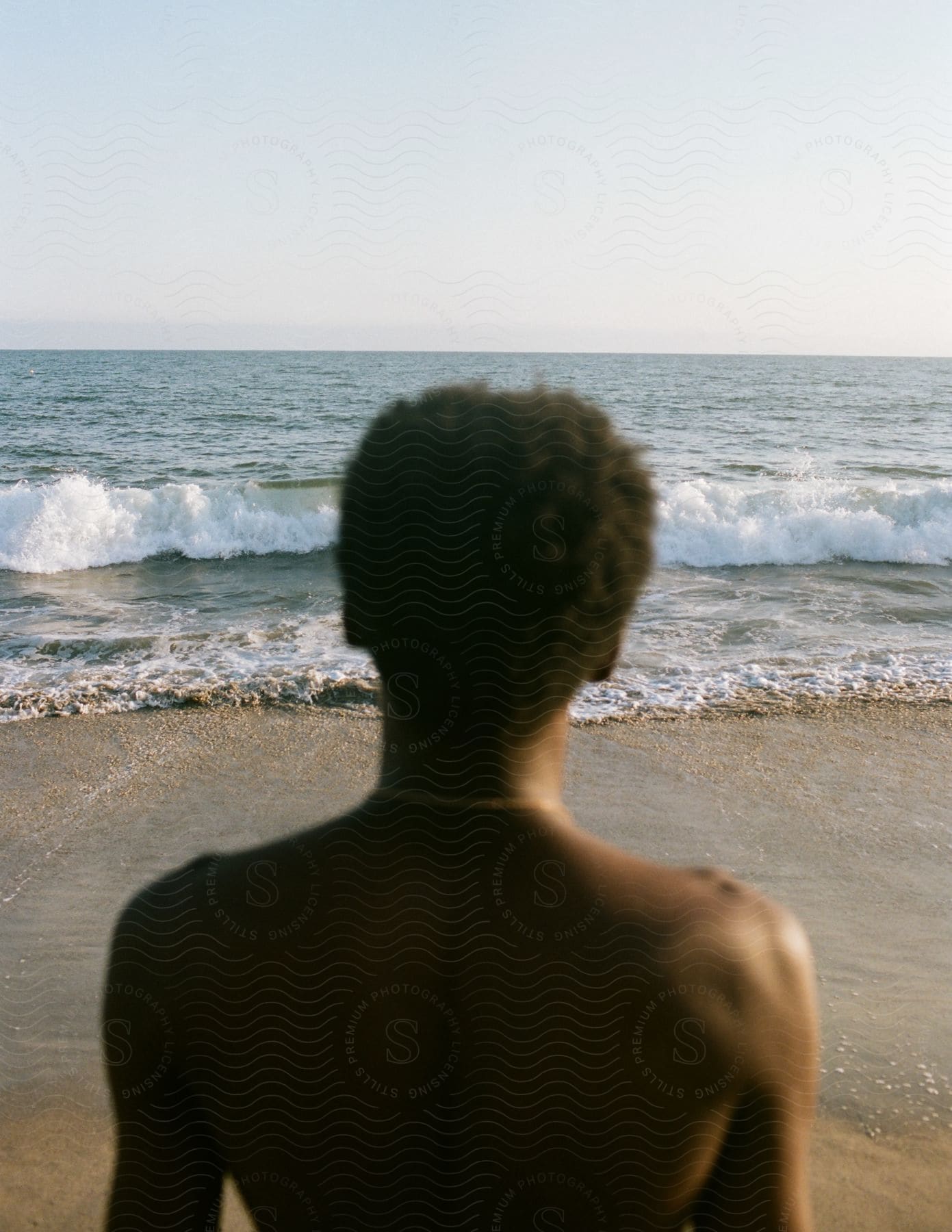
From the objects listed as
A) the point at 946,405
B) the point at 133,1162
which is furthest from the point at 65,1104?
the point at 946,405

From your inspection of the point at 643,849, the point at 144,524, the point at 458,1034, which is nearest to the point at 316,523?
the point at 144,524

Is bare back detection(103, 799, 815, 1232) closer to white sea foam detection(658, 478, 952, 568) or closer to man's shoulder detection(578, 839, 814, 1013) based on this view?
man's shoulder detection(578, 839, 814, 1013)

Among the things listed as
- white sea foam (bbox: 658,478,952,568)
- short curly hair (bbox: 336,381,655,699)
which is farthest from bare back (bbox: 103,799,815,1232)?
white sea foam (bbox: 658,478,952,568)

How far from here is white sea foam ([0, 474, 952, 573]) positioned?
941cm

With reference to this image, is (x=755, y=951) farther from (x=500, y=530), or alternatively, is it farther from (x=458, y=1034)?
(x=500, y=530)

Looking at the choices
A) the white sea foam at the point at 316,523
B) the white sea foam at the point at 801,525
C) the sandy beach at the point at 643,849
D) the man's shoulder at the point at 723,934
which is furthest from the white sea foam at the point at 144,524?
the man's shoulder at the point at 723,934

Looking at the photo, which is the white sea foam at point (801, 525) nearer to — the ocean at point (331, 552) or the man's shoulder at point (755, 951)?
the ocean at point (331, 552)

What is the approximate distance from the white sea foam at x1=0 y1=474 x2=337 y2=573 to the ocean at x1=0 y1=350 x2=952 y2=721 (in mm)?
32

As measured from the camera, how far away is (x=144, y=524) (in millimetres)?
10422

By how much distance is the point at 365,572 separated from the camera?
0.76m

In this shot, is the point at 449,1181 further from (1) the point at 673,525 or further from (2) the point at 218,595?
(1) the point at 673,525

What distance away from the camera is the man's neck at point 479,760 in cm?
74

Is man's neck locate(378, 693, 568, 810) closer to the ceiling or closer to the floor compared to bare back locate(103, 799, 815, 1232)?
closer to the ceiling

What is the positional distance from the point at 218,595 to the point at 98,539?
9.71 feet
